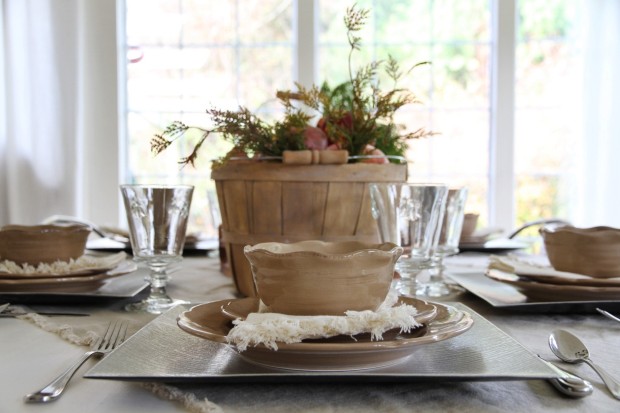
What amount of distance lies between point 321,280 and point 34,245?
620 millimetres

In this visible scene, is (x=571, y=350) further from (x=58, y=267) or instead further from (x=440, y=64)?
(x=440, y=64)

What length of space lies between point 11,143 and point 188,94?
0.88 metres

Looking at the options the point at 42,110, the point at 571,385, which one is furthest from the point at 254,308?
the point at 42,110

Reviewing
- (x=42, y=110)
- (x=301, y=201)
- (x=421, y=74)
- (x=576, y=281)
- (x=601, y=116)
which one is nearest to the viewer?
(x=576, y=281)

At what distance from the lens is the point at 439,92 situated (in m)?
3.35

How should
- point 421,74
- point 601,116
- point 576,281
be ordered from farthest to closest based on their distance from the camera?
point 421,74
point 601,116
point 576,281

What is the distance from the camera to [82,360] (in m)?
0.57

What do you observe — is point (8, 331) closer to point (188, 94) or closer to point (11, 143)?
point (11, 143)

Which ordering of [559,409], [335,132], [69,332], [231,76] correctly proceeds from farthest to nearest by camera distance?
[231,76] < [335,132] < [69,332] < [559,409]

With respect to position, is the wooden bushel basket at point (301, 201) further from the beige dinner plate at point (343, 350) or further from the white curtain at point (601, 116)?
the white curtain at point (601, 116)

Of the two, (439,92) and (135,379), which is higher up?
(439,92)

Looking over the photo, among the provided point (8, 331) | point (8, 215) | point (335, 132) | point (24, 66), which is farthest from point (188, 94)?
point (8, 331)

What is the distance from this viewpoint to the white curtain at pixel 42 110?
301 cm

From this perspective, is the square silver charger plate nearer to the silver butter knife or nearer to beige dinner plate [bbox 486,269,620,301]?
the silver butter knife
